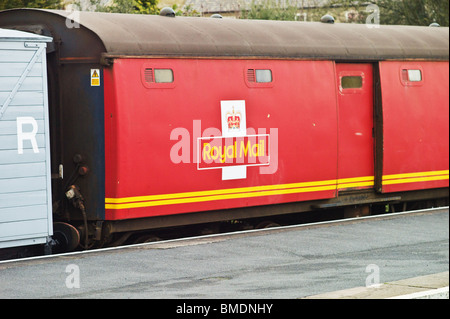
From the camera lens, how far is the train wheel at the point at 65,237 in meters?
11.1

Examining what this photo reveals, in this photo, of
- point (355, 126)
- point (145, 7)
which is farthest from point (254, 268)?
point (145, 7)

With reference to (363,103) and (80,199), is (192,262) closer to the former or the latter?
(80,199)

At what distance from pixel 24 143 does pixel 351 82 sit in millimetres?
5492

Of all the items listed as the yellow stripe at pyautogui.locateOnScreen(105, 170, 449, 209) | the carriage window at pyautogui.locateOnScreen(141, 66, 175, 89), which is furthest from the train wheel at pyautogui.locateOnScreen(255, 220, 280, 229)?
the carriage window at pyautogui.locateOnScreen(141, 66, 175, 89)

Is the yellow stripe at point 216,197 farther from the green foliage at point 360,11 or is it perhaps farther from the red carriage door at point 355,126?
the green foliage at point 360,11

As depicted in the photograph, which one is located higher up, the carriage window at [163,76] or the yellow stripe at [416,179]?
the carriage window at [163,76]

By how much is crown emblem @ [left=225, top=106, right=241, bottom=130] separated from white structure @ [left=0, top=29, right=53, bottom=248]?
2.60 m

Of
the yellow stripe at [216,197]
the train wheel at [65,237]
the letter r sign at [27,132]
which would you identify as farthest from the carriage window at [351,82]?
the letter r sign at [27,132]

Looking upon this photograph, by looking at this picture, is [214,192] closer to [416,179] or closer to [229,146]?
[229,146]

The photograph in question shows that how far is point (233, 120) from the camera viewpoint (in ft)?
39.8

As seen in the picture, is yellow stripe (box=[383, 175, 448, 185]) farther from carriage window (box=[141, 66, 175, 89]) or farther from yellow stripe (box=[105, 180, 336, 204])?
carriage window (box=[141, 66, 175, 89])

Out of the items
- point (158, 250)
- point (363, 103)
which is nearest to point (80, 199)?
point (158, 250)

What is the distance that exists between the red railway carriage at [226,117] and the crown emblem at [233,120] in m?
0.02
